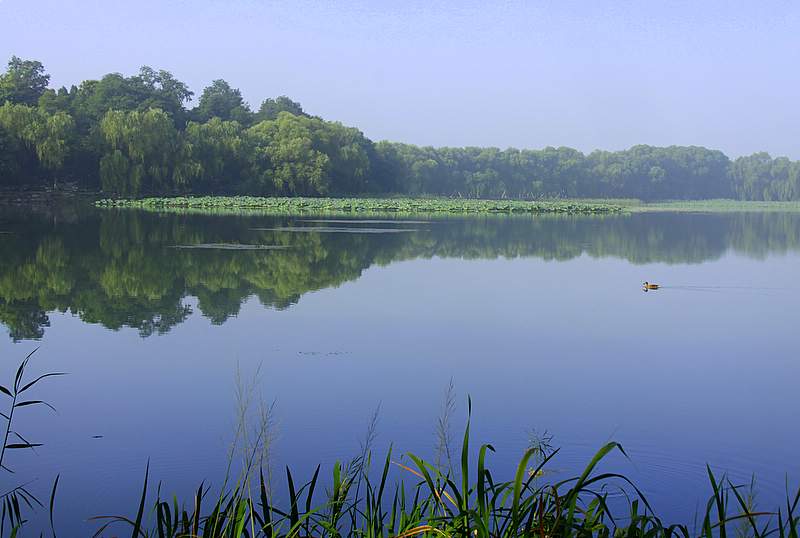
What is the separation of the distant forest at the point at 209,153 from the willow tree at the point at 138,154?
70 millimetres

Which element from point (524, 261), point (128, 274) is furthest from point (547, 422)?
point (524, 261)

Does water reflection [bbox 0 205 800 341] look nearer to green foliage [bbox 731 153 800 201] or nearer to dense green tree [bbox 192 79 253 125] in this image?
dense green tree [bbox 192 79 253 125]

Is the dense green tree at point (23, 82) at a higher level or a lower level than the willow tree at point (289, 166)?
higher

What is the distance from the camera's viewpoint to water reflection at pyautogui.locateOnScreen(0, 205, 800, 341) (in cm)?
1245

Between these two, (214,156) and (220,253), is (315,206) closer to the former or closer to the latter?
(214,156)

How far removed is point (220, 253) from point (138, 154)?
36722 millimetres

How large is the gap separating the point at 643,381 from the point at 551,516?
18.3ft

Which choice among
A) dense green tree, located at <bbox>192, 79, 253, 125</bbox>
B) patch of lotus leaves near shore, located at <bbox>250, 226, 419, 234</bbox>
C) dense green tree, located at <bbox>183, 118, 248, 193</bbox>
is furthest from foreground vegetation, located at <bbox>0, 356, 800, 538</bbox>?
dense green tree, located at <bbox>192, 79, 253, 125</bbox>

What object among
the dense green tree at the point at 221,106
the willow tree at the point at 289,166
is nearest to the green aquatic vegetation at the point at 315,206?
the willow tree at the point at 289,166

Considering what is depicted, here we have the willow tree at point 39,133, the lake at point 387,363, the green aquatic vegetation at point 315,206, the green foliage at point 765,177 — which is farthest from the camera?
the green foliage at point 765,177

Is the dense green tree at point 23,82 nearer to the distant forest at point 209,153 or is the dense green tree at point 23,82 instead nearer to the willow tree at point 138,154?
→ the distant forest at point 209,153

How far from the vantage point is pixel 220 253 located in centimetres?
2028

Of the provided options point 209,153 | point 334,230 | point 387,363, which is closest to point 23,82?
point 209,153

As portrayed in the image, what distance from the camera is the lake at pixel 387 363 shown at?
5906 millimetres
